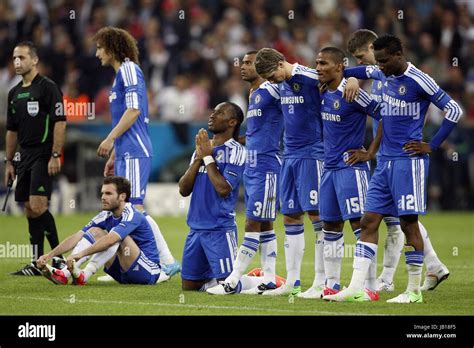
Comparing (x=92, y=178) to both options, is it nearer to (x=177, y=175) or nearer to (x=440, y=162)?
(x=177, y=175)

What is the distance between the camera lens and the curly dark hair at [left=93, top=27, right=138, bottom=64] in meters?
12.0

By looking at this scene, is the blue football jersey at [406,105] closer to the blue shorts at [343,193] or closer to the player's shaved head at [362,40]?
the blue shorts at [343,193]

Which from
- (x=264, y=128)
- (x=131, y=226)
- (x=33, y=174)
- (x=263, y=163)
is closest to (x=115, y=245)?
(x=131, y=226)

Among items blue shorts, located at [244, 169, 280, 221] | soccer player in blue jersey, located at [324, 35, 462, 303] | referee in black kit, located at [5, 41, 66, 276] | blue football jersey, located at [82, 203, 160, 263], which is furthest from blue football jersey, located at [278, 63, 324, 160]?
referee in black kit, located at [5, 41, 66, 276]

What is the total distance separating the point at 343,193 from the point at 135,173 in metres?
2.76

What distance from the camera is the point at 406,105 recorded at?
9797 mm

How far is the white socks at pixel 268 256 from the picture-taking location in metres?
11.0

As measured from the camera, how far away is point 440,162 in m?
22.8

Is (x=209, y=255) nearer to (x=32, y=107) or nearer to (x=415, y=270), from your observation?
(x=415, y=270)

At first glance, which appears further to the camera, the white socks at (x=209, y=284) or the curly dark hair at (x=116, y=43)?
the curly dark hair at (x=116, y=43)

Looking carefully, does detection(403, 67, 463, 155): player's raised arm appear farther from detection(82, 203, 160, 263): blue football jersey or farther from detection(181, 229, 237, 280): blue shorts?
detection(82, 203, 160, 263): blue football jersey

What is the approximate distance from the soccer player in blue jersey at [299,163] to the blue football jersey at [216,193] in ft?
1.59

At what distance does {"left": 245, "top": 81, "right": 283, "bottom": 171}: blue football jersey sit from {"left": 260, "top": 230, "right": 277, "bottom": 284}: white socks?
2.36 ft
